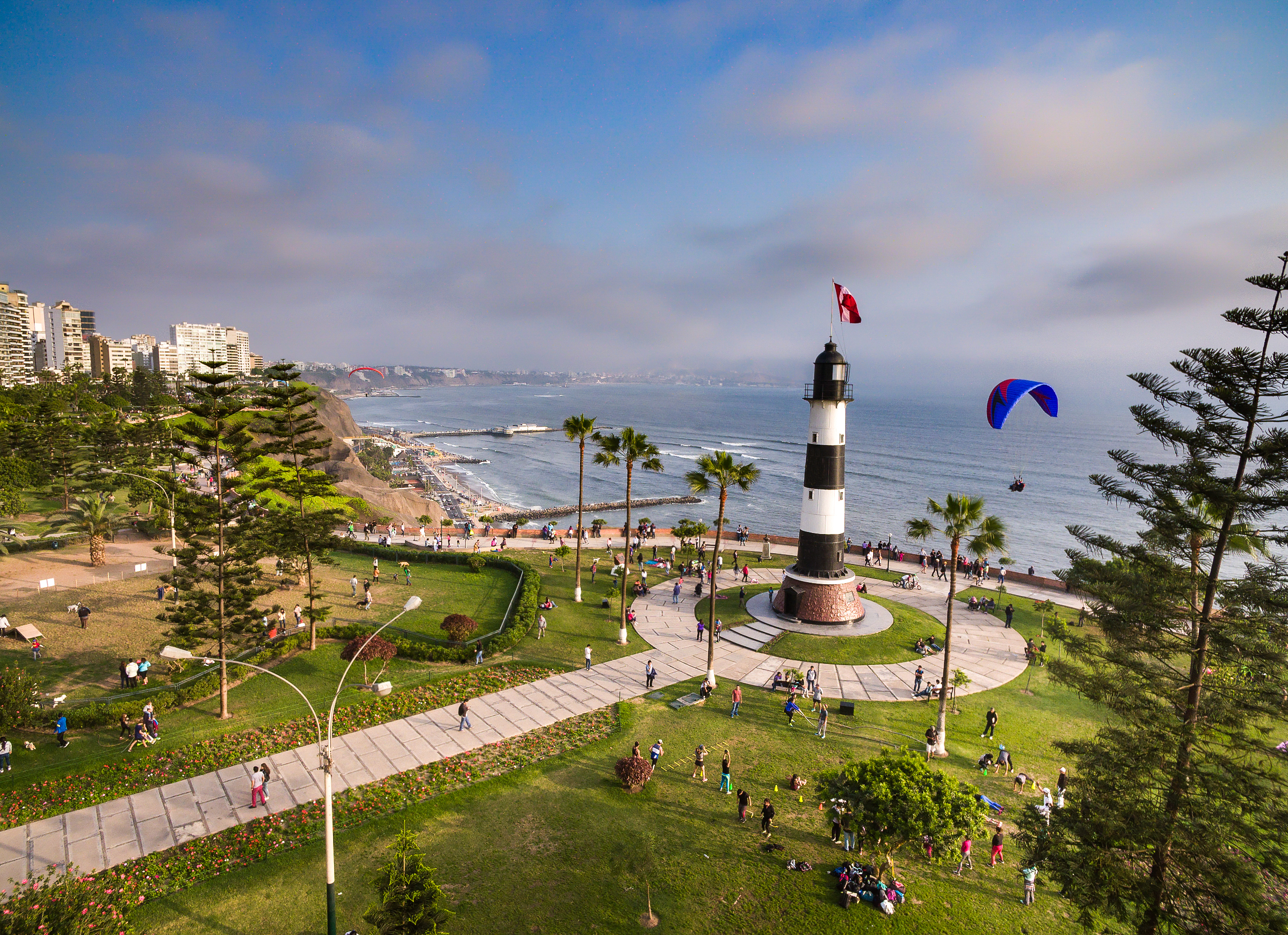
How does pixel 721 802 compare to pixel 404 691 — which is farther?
pixel 404 691

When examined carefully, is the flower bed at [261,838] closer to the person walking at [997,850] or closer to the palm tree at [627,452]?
the palm tree at [627,452]

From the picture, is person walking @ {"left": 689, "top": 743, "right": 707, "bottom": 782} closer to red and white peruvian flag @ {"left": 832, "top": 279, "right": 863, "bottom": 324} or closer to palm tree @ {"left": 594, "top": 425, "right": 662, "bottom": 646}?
palm tree @ {"left": 594, "top": 425, "right": 662, "bottom": 646}

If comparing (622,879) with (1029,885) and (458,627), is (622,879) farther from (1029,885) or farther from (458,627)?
(458,627)

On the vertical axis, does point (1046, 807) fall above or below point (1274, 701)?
below

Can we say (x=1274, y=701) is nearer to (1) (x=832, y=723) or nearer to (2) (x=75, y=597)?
(1) (x=832, y=723)

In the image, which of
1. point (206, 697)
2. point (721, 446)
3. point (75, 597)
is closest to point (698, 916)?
point (206, 697)

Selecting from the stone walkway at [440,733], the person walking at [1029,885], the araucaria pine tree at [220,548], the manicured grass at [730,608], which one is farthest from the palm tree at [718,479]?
the araucaria pine tree at [220,548]
